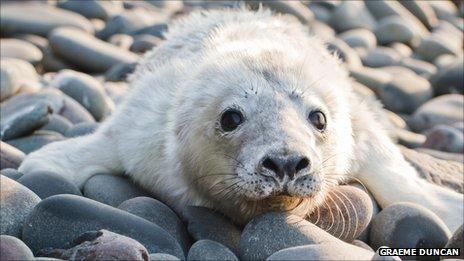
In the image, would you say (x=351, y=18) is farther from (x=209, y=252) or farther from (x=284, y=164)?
(x=209, y=252)

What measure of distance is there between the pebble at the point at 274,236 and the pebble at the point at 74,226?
258 millimetres

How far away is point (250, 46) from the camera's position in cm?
434

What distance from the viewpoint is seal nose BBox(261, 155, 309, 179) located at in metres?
3.18

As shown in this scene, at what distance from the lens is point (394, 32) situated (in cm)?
1153

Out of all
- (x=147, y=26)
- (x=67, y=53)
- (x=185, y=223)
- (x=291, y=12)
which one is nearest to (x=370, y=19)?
(x=291, y=12)

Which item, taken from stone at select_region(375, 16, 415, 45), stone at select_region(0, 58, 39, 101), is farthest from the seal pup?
stone at select_region(375, 16, 415, 45)

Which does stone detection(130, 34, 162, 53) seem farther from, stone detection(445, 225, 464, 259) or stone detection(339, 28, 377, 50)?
stone detection(445, 225, 464, 259)

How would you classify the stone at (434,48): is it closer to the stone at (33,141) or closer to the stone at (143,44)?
the stone at (143,44)

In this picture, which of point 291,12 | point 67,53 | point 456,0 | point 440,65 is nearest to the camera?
point 67,53

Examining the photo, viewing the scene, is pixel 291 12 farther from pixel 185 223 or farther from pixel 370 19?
pixel 185 223

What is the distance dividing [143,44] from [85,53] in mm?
1070

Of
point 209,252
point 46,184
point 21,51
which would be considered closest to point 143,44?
point 21,51

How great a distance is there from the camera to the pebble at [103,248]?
2664 millimetres

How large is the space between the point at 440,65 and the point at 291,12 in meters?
2.14
